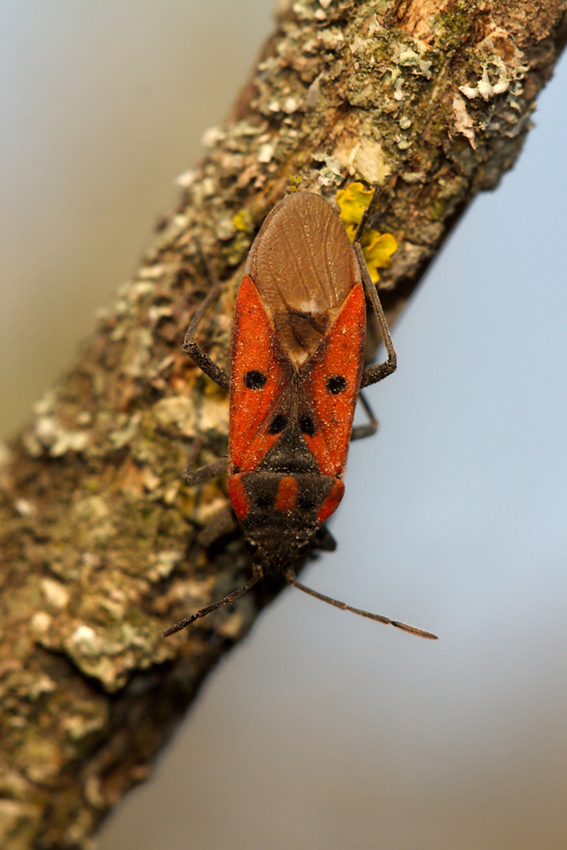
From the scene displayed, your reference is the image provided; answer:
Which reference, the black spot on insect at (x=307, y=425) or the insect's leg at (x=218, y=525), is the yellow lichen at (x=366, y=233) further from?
the insect's leg at (x=218, y=525)

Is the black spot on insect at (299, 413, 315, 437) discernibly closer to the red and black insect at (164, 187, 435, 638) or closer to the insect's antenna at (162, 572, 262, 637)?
the red and black insect at (164, 187, 435, 638)

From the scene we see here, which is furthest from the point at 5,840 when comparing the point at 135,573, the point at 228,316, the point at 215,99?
the point at 215,99

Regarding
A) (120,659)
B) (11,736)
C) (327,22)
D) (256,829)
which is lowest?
(256,829)

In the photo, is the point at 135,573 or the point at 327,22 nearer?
the point at 327,22

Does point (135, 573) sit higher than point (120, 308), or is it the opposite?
point (120, 308)

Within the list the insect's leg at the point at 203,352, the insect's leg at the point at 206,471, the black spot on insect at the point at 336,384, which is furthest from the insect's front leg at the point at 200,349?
the black spot on insect at the point at 336,384

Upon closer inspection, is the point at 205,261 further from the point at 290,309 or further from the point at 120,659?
the point at 120,659
